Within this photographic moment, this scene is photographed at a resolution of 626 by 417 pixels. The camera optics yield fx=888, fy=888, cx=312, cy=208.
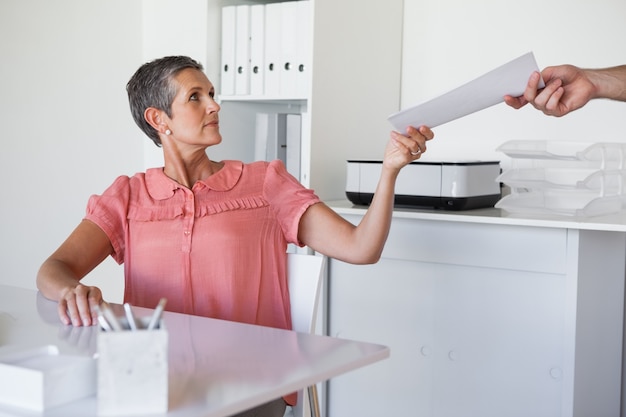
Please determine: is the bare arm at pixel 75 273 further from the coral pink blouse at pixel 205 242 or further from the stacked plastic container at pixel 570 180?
the stacked plastic container at pixel 570 180

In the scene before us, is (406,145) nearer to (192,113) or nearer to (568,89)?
(568,89)

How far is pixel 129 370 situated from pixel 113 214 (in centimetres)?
102

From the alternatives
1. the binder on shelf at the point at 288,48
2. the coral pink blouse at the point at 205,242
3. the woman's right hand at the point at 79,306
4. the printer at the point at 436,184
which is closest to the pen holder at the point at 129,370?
the woman's right hand at the point at 79,306

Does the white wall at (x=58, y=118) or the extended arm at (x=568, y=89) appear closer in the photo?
the extended arm at (x=568, y=89)

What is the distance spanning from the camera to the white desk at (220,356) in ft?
3.68

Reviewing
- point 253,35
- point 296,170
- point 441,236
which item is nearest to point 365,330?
point 441,236

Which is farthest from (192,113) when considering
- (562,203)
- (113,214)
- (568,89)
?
(562,203)

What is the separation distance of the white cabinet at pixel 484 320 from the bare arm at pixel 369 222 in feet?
2.31

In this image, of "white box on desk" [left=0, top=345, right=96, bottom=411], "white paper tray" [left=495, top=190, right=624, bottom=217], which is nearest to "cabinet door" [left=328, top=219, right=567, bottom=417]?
"white paper tray" [left=495, top=190, right=624, bottom=217]

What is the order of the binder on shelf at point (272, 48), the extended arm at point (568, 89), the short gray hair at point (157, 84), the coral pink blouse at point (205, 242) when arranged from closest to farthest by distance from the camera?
1. the extended arm at point (568, 89)
2. the coral pink blouse at point (205, 242)
3. the short gray hair at point (157, 84)
4. the binder on shelf at point (272, 48)

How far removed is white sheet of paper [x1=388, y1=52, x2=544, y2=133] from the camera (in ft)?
5.32

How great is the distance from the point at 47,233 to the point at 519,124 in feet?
5.49

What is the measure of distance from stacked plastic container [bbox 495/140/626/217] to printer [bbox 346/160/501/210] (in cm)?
7

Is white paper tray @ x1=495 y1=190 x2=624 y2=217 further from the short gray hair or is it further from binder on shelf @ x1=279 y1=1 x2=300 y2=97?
the short gray hair
